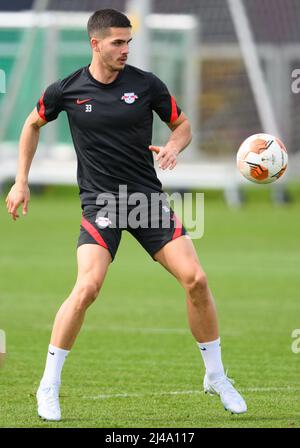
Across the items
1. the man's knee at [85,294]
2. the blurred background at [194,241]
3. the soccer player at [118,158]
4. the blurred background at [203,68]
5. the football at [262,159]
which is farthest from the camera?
the blurred background at [203,68]

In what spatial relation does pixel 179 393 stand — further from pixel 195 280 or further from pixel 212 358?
pixel 195 280

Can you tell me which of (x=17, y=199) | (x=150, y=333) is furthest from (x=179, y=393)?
(x=150, y=333)

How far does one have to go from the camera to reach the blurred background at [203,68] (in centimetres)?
2912

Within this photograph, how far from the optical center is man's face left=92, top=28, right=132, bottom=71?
8336mm

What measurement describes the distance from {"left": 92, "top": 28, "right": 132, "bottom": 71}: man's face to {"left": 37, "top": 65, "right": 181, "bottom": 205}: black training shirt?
0.22 m

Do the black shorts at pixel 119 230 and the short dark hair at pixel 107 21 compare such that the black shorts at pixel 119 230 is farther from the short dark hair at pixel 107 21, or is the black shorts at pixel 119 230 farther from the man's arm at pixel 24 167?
the short dark hair at pixel 107 21

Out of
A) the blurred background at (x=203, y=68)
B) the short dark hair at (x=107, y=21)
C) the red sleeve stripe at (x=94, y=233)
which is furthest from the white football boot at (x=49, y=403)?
the blurred background at (x=203, y=68)

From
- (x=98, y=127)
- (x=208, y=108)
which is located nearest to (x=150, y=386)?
(x=98, y=127)

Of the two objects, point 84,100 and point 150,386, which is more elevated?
point 84,100

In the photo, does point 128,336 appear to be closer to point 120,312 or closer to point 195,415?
point 120,312

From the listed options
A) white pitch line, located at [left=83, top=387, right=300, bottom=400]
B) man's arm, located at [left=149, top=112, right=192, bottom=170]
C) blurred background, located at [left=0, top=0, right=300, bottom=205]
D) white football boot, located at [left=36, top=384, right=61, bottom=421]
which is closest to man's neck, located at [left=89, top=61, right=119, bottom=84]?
man's arm, located at [left=149, top=112, right=192, bottom=170]

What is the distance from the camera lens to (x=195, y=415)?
816 centimetres

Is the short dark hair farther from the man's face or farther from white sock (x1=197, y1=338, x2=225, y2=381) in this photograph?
white sock (x1=197, y1=338, x2=225, y2=381)

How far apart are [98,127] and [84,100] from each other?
0.71 ft
